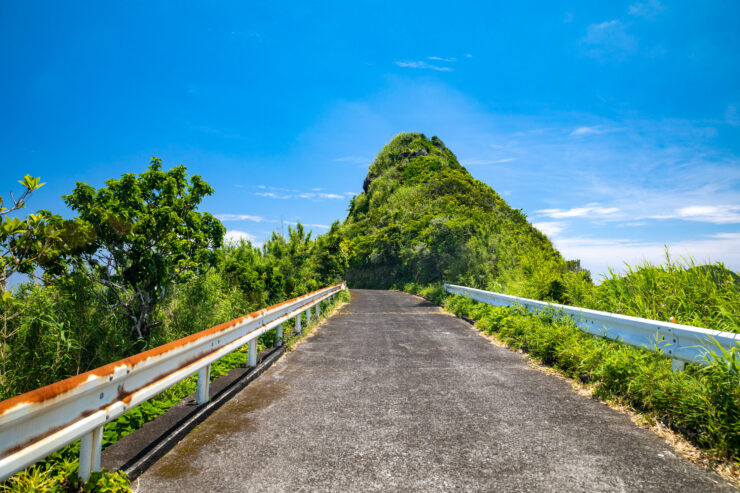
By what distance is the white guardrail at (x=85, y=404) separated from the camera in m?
2.23

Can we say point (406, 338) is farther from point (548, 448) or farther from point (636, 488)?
point (636, 488)

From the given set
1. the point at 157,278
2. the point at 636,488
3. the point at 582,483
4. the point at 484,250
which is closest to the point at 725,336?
A: the point at 636,488

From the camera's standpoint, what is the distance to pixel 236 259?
12703mm

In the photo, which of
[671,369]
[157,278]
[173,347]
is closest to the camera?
[173,347]

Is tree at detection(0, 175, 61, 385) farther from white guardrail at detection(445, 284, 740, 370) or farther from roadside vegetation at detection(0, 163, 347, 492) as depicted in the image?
white guardrail at detection(445, 284, 740, 370)

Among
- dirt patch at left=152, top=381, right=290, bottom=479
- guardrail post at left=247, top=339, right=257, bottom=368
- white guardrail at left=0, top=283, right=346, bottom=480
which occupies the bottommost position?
dirt patch at left=152, top=381, right=290, bottom=479

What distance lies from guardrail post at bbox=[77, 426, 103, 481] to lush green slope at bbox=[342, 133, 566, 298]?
1054cm

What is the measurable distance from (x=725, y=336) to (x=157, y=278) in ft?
29.5

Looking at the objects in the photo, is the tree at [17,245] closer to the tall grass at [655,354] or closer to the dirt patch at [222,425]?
the dirt patch at [222,425]

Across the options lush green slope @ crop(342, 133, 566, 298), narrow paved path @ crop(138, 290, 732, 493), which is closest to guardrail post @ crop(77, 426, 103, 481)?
narrow paved path @ crop(138, 290, 732, 493)

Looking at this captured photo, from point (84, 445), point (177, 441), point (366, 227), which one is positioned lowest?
point (177, 441)

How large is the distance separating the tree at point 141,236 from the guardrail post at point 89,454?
19.3 feet

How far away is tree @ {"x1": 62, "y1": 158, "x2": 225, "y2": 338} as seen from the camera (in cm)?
792

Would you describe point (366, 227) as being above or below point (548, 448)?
above
